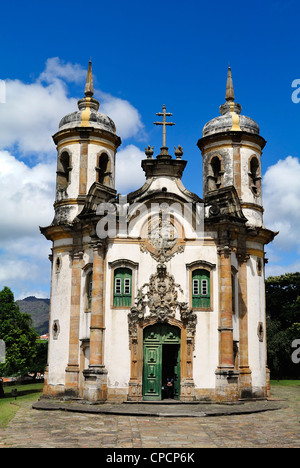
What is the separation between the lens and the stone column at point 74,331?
24719mm

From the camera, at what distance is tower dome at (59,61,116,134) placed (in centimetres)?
2820

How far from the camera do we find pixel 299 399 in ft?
87.7

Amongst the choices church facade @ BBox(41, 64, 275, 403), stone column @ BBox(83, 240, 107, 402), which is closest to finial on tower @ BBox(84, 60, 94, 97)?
church facade @ BBox(41, 64, 275, 403)

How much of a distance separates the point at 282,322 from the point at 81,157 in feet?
93.0

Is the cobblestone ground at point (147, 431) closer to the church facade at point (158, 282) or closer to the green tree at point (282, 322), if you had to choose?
the church facade at point (158, 282)

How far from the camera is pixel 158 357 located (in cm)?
2344

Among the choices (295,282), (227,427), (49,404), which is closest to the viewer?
(227,427)

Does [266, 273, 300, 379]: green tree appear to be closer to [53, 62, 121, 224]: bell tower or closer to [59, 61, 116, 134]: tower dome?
[53, 62, 121, 224]: bell tower

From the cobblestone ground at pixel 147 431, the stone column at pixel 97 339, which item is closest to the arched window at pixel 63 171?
the stone column at pixel 97 339

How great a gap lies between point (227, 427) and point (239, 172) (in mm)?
14131

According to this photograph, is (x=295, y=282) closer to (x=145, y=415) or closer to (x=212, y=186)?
(x=212, y=186)

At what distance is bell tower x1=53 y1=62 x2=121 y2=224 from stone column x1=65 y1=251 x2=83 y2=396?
241 cm

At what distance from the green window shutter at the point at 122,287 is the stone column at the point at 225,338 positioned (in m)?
4.00

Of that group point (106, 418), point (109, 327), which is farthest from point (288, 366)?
point (106, 418)
